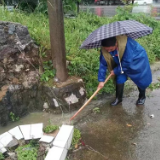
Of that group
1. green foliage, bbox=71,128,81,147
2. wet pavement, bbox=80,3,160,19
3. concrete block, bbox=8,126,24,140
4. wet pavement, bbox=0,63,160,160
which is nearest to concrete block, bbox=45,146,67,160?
wet pavement, bbox=0,63,160,160

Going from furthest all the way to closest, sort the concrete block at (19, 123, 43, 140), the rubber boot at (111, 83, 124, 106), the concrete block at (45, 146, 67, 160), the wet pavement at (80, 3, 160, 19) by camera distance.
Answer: the wet pavement at (80, 3, 160, 19) < the rubber boot at (111, 83, 124, 106) < the concrete block at (19, 123, 43, 140) < the concrete block at (45, 146, 67, 160)

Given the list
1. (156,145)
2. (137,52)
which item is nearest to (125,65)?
(137,52)

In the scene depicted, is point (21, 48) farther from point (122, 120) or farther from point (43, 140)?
point (122, 120)

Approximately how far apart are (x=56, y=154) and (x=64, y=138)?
26 centimetres

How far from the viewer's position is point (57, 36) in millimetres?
3338

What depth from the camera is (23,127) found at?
110 inches

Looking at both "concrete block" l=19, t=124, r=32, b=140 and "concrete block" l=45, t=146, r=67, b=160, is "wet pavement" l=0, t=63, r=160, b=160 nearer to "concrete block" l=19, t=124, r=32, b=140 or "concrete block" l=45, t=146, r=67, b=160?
"concrete block" l=45, t=146, r=67, b=160

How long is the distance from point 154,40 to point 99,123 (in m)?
4.58

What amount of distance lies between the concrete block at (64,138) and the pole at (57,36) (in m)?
1.22

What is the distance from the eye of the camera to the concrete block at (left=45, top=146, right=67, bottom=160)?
2.24 meters

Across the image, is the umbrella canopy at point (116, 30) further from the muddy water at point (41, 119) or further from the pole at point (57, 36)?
the muddy water at point (41, 119)

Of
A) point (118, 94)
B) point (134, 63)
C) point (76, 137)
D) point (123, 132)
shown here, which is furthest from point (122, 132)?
point (134, 63)

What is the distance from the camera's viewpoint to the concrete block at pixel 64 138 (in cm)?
244

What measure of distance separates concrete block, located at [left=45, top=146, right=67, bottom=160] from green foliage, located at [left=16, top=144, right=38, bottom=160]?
25 centimetres
